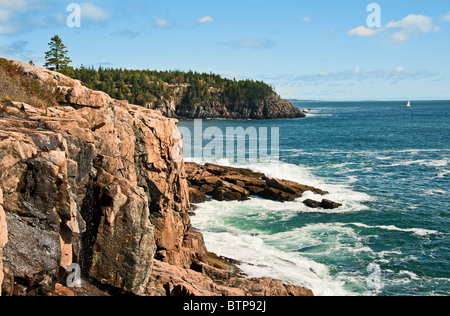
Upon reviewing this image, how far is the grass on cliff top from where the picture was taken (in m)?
21.0

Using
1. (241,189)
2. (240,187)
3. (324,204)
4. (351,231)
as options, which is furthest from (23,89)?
(324,204)

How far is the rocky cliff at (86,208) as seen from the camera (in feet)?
40.4

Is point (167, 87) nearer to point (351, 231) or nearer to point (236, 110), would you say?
point (236, 110)

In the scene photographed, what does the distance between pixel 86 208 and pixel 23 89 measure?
400 inches

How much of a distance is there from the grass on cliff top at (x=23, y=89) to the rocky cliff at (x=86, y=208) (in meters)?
0.12

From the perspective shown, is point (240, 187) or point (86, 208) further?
point (240, 187)

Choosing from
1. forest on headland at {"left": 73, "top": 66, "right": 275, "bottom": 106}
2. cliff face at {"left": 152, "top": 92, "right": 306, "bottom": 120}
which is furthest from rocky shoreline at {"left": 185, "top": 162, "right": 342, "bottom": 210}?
cliff face at {"left": 152, "top": 92, "right": 306, "bottom": 120}

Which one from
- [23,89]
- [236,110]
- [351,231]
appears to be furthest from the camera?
[236,110]

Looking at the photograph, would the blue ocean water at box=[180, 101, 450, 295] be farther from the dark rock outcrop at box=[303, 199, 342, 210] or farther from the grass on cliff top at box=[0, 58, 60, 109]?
the grass on cliff top at box=[0, 58, 60, 109]

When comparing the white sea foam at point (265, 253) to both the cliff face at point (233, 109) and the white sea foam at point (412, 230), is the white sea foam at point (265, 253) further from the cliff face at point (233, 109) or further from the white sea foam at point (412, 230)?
the cliff face at point (233, 109)

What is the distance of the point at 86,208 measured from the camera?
51.4ft

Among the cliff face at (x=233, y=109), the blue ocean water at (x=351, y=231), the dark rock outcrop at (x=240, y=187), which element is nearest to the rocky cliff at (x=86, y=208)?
the blue ocean water at (x=351, y=231)

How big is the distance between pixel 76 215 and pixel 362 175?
4427 centimetres
